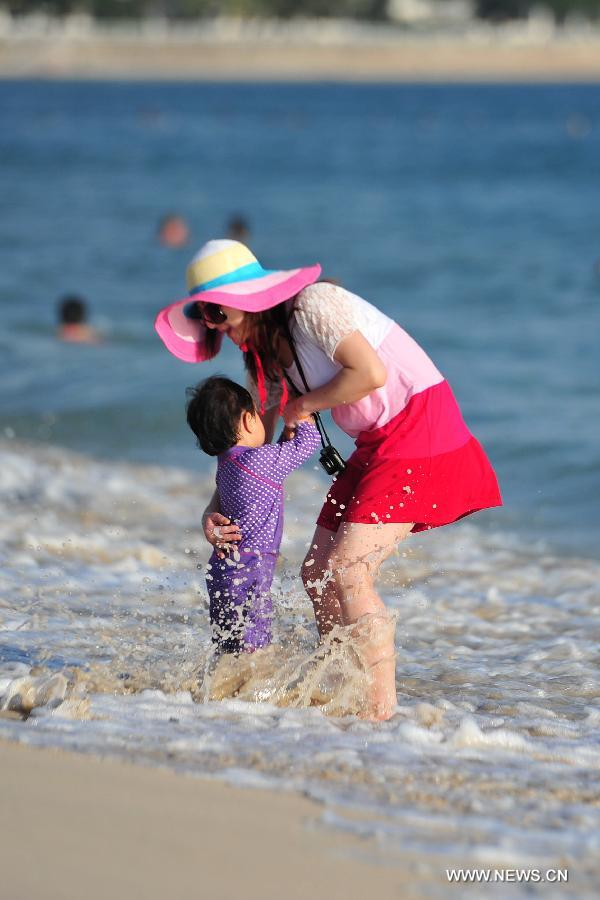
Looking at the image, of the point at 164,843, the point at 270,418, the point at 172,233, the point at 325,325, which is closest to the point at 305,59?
the point at 172,233

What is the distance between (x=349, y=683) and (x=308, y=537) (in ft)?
9.75

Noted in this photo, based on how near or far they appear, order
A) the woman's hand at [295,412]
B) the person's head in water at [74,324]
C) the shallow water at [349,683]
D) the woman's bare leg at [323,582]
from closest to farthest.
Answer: the shallow water at [349,683]
the woman's hand at [295,412]
the woman's bare leg at [323,582]
the person's head in water at [74,324]

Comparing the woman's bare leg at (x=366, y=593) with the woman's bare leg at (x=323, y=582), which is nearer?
the woman's bare leg at (x=366, y=593)

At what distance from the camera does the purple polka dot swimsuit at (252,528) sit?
425 centimetres

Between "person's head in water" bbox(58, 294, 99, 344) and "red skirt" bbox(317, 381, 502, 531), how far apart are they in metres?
8.67

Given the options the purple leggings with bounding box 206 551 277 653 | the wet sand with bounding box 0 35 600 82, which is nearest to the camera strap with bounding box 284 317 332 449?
the purple leggings with bounding box 206 551 277 653

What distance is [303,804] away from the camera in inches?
132

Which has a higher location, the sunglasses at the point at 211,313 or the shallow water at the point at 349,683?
the sunglasses at the point at 211,313

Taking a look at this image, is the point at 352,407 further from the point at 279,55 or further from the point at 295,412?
the point at 279,55

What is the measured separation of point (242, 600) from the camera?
4324mm

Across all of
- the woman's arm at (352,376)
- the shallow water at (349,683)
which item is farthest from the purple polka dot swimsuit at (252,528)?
the woman's arm at (352,376)

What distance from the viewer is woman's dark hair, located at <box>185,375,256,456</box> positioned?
414 cm

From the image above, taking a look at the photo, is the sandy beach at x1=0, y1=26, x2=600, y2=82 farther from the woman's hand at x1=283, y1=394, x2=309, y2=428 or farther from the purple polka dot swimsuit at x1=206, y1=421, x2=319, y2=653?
the woman's hand at x1=283, y1=394, x2=309, y2=428

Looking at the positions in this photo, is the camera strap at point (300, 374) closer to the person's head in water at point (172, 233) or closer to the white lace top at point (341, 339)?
the white lace top at point (341, 339)
